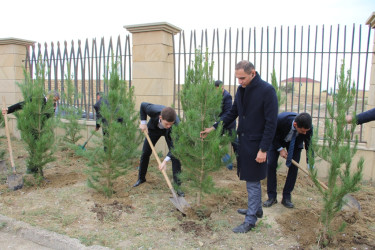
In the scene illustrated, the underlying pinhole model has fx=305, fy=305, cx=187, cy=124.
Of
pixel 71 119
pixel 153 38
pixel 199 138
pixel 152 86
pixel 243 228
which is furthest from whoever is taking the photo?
pixel 71 119

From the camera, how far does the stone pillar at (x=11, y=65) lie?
882 centimetres

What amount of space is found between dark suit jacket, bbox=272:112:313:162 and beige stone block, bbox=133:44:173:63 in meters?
3.30

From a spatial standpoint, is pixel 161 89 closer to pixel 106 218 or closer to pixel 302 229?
pixel 106 218

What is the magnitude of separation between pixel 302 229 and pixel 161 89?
13.6ft

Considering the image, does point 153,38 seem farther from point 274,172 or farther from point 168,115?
point 274,172

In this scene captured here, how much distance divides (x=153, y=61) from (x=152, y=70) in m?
0.19

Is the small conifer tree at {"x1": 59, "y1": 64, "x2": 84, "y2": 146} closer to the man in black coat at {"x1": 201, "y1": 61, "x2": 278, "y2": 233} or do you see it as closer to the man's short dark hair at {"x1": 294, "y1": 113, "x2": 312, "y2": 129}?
the man in black coat at {"x1": 201, "y1": 61, "x2": 278, "y2": 233}

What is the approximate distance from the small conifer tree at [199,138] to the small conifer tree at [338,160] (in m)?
1.05

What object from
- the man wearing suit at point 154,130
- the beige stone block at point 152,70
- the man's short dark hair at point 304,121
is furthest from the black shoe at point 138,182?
the man's short dark hair at point 304,121

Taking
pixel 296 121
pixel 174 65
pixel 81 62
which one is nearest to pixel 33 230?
pixel 296 121

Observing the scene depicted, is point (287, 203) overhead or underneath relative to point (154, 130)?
underneath

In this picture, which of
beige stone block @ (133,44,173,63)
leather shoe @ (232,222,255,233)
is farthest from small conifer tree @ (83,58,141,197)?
beige stone block @ (133,44,173,63)

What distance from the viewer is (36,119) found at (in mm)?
4840

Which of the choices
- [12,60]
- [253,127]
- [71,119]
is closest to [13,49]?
[12,60]
